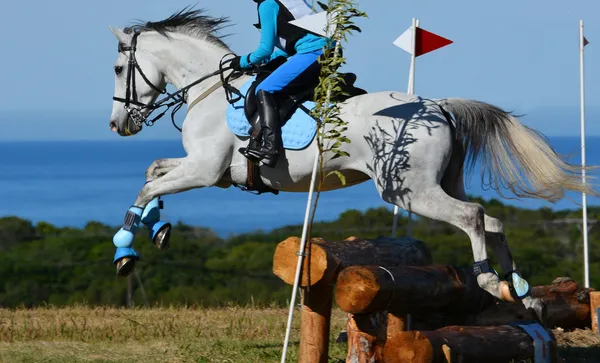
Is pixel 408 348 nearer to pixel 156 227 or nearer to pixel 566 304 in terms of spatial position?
pixel 156 227

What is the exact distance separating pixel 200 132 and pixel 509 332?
7.96 feet

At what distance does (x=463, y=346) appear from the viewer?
18.8ft

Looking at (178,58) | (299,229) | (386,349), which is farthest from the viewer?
(299,229)

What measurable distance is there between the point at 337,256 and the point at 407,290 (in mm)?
454

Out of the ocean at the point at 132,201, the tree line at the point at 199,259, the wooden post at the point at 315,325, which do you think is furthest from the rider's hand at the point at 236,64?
the ocean at the point at 132,201

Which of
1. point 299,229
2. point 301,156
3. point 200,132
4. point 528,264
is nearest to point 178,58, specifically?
point 200,132

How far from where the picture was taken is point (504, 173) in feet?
21.1

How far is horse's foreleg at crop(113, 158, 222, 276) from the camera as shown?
6660mm

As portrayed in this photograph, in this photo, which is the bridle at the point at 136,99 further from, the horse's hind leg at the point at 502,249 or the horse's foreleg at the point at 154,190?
the horse's hind leg at the point at 502,249

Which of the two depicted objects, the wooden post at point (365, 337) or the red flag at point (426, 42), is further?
the red flag at point (426, 42)

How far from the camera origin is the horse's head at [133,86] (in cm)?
728

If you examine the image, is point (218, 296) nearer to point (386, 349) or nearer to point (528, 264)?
point (528, 264)

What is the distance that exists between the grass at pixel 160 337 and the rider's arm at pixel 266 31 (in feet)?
6.52

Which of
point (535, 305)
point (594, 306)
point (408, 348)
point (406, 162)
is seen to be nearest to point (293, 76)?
point (406, 162)
